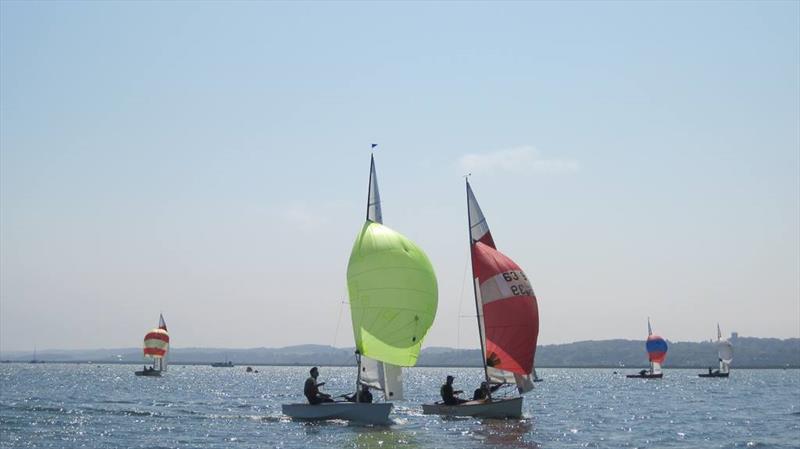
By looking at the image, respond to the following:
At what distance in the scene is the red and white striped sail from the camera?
41.8 meters

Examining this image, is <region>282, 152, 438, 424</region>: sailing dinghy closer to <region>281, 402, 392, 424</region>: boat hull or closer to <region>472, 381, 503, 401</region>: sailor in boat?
<region>281, 402, 392, 424</region>: boat hull

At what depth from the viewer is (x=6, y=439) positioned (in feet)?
111

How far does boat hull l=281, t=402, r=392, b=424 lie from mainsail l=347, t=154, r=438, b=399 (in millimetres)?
1647

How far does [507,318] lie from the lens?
41844 millimetres

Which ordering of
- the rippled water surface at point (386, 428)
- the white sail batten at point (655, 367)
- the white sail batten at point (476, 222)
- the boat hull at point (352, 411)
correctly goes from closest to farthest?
the rippled water surface at point (386, 428)
the boat hull at point (352, 411)
the white sail batten at point (476, 222)
the white sail batten at point (655, 367)

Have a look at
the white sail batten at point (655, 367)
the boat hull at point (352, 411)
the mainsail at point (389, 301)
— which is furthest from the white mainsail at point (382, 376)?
the white sail batten at point (655, 367)

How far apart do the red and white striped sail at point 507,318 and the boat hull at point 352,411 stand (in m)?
6.33

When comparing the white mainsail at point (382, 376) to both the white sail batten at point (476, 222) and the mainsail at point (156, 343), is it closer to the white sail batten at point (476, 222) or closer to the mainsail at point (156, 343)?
the white sail batten at point (476, 222)

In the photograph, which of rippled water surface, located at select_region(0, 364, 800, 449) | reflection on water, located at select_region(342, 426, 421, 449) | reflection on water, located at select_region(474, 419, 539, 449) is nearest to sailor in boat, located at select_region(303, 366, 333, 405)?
rippled water surface, located at select_region(0, 364, 800, 449)

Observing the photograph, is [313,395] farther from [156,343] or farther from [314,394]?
[156,343]

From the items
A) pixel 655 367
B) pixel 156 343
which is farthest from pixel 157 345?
pixel 655 367

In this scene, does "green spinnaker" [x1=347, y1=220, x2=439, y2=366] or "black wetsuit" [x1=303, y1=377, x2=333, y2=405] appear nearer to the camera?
"green spinnaker" [x1=347, y1=220, x2=439, y2=366]

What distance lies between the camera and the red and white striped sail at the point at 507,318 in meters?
41.8

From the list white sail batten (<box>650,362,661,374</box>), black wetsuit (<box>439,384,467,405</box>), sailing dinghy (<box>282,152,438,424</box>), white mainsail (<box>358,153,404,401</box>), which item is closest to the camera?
sailing dinghy (<box>282,152,438,424</box>)
